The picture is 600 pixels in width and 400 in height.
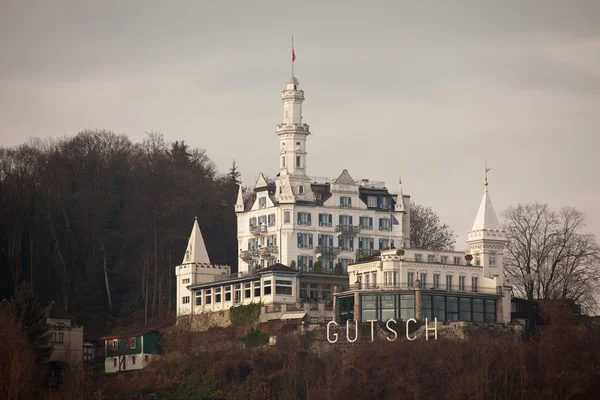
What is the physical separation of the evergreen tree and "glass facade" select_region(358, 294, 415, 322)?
22.1 meters

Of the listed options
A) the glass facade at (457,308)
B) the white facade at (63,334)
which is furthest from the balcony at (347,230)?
the white facade at (63,334)

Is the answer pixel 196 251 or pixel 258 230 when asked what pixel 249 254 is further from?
pixel 196 251

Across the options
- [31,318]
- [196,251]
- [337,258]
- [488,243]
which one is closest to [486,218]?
[488,243]

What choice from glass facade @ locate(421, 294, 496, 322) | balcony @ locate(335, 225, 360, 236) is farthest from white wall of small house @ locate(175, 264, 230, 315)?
glass facade @ locate(421, 294, 496, 322)

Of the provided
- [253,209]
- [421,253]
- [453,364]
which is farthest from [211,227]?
[453,364]

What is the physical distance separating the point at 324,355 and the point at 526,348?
546 inches

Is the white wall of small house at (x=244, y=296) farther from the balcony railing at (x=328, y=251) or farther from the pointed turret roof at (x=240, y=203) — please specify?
the pointed turret roof at (x=240, y=203)

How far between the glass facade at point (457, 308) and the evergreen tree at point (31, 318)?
26.3 m

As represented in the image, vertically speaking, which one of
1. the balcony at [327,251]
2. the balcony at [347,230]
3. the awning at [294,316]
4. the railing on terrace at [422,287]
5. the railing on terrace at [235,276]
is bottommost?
the awning at [294,316]

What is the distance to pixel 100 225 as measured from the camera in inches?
6068

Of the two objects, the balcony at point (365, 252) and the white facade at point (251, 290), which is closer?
the white facade at point (251, 290)

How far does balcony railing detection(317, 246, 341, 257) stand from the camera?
486 feet

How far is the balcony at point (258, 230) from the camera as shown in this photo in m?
150

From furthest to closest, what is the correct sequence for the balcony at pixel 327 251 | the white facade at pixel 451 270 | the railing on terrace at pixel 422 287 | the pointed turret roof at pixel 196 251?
the pointed turret roof at pixel 196 251 < the balcony at pixel 327 251 < the white facade at pixel 451 270 < the railing on terrace at pixel 422 287
